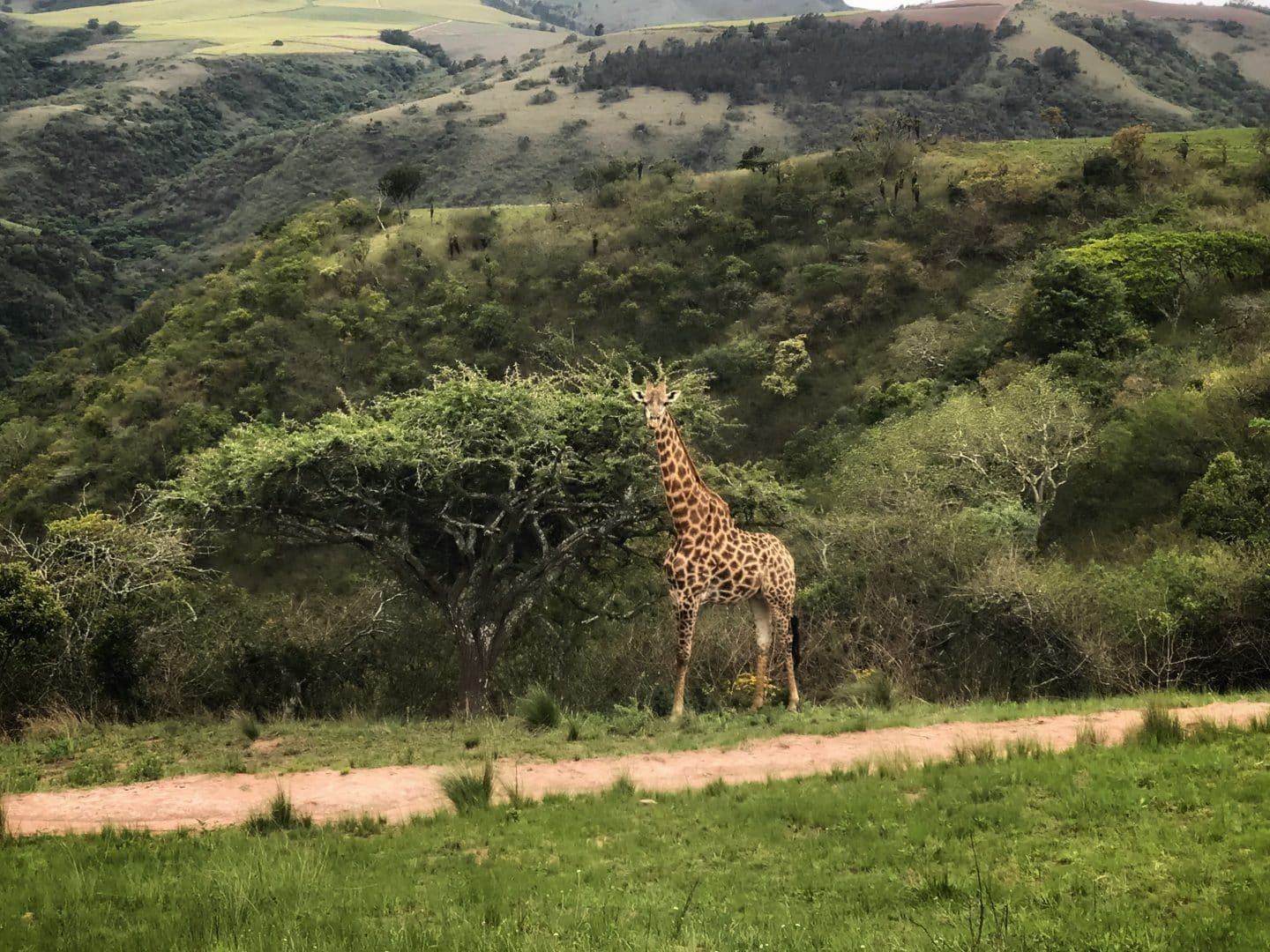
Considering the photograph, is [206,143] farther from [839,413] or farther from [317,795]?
[317,795]

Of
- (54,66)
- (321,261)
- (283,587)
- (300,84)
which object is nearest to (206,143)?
(300,84)

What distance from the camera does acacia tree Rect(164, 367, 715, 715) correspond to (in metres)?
15.8

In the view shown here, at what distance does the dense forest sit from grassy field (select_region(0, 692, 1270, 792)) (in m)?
2.27

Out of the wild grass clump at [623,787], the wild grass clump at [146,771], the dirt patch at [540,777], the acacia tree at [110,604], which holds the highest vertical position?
the wild grass clump at [623,787]

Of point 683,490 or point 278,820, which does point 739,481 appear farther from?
point 278,820

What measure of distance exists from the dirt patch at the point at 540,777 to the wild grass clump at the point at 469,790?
0.20 m

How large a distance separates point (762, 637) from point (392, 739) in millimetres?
5694

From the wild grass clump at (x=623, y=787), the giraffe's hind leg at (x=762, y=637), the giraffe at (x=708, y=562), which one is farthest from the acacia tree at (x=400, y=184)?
the wild grass clump at (x=623, y=787)

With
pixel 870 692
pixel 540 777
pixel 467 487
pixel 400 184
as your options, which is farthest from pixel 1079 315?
pixel 400 184

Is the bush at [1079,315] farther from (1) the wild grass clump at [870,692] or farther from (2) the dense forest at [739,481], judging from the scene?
(1) the wild grass clump at [870,692]

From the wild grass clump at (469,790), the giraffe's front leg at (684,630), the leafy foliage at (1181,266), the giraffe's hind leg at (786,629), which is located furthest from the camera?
the leafy foliage at (1181,266)

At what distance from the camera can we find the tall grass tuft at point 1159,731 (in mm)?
8797

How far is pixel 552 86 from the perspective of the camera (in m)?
115

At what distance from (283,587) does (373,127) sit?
79.1 meters
